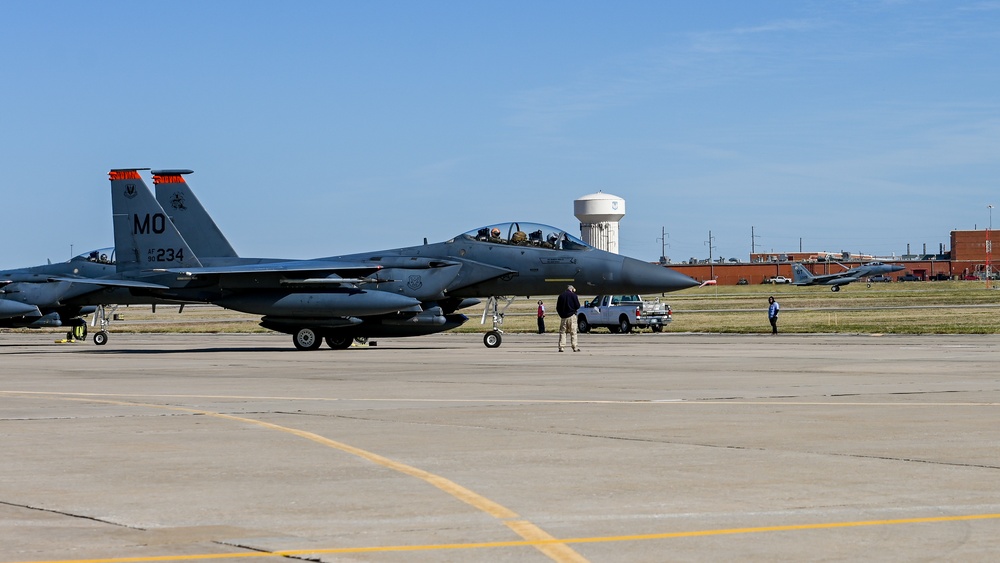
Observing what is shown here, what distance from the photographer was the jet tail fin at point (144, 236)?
3366 centimetres

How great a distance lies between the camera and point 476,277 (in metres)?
31.2

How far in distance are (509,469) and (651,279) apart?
70.9ft

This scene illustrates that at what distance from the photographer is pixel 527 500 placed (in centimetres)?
793

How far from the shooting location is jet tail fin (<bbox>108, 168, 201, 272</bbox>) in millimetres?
33656

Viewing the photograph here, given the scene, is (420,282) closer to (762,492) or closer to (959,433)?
(959,433)

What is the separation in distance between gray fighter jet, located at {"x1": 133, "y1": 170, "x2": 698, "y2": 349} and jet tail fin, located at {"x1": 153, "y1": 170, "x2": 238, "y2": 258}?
2612mm

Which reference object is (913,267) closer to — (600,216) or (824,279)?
(824,279)

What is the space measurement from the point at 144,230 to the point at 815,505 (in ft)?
94.9

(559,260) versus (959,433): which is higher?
(559,260)

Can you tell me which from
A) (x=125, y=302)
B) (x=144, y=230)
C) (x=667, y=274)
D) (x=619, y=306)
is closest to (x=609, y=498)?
(x=667, y=274)

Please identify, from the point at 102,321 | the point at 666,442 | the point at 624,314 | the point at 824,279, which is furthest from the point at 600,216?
the point at 666,442

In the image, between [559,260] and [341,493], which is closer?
[341,493]

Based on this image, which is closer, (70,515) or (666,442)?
(70,515)

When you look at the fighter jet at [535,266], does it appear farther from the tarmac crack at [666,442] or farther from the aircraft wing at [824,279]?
the aircraft wing at [824,279]
